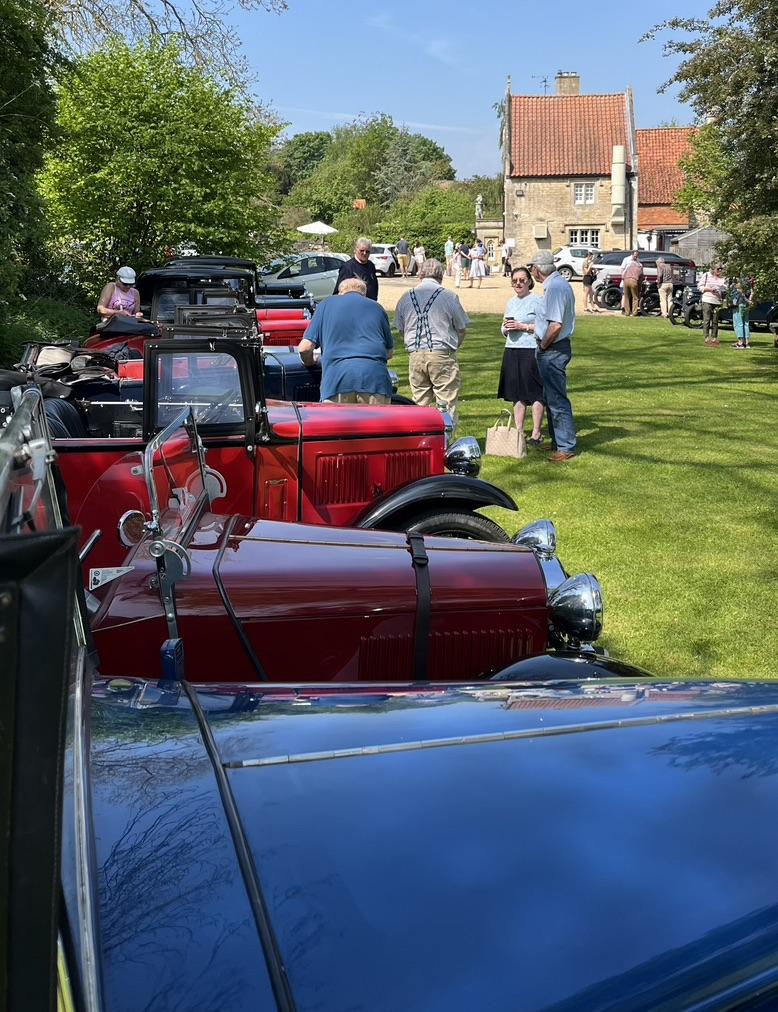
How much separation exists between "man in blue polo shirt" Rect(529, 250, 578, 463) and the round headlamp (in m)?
5.17

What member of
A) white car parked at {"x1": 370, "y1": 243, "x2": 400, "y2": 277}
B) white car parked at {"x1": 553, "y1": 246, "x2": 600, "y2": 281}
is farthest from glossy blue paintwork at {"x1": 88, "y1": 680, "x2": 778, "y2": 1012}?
white car parked at {"x1": 370, "y1": 243, "x2": 400, "y2": 277}

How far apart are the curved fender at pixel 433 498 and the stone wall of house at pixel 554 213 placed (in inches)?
2020

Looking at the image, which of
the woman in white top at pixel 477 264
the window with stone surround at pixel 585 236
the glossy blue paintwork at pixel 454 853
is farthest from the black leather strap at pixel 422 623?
the window with stone surround at pixel 585 236

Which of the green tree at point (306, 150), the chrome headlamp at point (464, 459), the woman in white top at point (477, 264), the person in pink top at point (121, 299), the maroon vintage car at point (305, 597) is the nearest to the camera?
the maroon vintage car at point (305, 597)

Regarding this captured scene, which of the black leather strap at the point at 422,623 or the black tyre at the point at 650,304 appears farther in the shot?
the black tyre at the point at 650,304

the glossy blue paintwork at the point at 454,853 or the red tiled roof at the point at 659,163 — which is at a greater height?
the red tiled roof at the point at 659,163

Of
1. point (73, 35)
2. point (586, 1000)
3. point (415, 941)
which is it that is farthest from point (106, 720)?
point (73, 35)

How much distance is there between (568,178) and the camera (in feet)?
182

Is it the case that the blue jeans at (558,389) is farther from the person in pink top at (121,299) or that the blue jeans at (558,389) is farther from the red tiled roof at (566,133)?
the red tiled roof at (566,133)

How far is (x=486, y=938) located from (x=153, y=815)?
0.55 m

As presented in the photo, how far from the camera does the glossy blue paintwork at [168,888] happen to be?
51.0 inches

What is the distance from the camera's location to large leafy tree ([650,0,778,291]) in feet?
48.4

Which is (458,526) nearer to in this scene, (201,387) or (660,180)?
(201,387)

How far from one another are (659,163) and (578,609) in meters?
61.9
